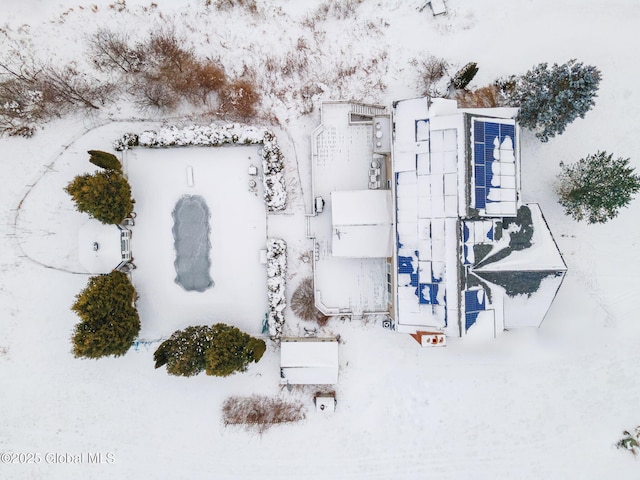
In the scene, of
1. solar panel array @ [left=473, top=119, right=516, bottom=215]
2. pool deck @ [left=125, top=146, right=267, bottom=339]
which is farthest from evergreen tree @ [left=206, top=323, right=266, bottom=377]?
solar panel array @ [left=473, top=119, right=516, bottom=215]

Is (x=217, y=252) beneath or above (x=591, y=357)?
above

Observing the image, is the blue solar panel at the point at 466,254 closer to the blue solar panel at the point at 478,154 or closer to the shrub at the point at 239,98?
the blue solar panel at the point at 478,154

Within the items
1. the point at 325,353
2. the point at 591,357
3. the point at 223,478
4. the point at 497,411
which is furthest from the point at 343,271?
A: the point at 591,357

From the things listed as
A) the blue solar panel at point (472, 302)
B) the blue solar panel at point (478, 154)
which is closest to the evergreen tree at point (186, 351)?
the blue solar panel at point (472, 302)

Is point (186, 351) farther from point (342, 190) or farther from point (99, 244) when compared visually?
point (342, 190)

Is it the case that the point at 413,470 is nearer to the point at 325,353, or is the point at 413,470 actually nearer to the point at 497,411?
the point at 497,411

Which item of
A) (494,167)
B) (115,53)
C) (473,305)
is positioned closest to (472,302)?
(473,305)
